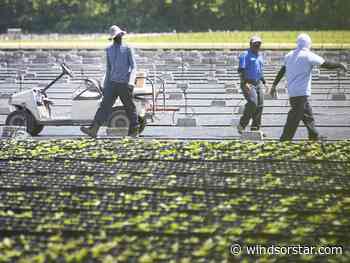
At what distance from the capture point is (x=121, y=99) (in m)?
11.0

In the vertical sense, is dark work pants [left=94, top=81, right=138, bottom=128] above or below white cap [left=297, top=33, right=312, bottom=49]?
below

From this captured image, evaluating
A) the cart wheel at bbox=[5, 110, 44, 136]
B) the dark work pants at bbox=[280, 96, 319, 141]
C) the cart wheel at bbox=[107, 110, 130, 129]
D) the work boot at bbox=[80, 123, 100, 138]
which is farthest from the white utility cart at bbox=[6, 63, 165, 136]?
the dark work pants at bbox=[280, 96, 319, 141]

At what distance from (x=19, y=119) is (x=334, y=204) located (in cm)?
694

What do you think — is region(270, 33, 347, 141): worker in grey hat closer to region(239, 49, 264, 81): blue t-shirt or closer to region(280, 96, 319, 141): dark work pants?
region(280, 96, 319, 141): dark work pants

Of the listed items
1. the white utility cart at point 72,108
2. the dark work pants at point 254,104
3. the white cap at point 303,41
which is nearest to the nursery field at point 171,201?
the white cap at point 303,41

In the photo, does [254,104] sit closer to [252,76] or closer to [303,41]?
[252,76]

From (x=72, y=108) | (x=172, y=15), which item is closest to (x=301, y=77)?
(x=72, y=108)

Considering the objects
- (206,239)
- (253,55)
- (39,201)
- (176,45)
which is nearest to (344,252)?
(206,239)

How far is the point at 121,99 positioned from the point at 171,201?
4.43 metres

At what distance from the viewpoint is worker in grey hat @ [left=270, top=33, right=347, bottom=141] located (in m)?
10.1

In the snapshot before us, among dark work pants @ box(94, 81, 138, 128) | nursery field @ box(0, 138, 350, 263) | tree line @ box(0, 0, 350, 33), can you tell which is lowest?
nursery field @ box(0, 138, 350, 263)

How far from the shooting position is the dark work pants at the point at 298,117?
10281 mm

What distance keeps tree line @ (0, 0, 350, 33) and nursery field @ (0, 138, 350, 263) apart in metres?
16.9

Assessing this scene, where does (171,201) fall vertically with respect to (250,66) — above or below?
below
